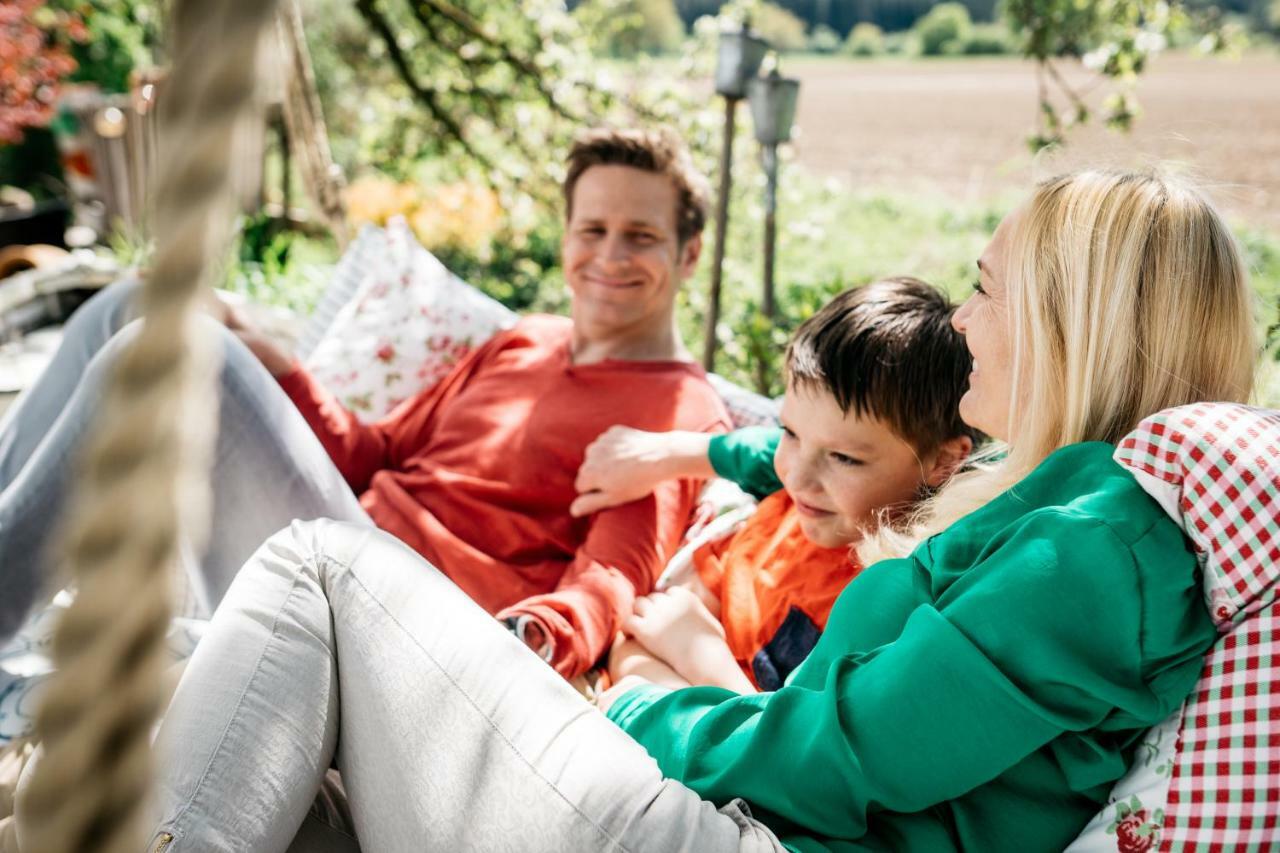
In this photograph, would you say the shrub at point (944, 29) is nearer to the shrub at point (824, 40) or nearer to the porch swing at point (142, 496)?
the shrub at point (824, 40)

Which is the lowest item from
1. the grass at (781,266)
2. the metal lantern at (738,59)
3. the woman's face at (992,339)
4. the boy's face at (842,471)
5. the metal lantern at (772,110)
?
the grass at (781,266)

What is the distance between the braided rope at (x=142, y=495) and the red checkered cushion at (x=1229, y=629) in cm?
95

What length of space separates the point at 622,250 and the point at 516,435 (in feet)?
1.52

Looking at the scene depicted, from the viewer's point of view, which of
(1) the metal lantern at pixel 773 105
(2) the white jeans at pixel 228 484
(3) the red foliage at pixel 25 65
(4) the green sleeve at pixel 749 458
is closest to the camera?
(2) the white jeans at pixel 228 484

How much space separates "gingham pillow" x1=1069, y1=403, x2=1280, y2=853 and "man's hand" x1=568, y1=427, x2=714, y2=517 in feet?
3.40

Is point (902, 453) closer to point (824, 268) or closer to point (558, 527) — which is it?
point (558, 527)

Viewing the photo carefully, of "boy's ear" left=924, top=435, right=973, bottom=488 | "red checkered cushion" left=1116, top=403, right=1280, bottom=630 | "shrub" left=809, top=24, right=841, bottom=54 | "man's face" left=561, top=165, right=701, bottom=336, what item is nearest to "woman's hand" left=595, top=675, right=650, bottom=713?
"boy's ear" left=924, top=435, right=973, bottom=488

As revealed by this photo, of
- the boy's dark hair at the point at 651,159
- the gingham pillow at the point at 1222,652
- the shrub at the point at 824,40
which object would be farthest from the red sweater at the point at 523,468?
the shrub at the point at 824,40

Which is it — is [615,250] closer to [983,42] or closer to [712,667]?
[712,667]

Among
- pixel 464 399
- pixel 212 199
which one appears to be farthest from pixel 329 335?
pixel 212 199

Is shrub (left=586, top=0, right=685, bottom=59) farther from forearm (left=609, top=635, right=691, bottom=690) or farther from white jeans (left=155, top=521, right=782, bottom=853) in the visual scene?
white jeans (left=155, top=521, right=782, bottom=853)

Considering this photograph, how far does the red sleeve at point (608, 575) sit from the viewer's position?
68.5 inches

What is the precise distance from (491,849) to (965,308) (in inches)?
34.0

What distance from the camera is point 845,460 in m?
1.69
